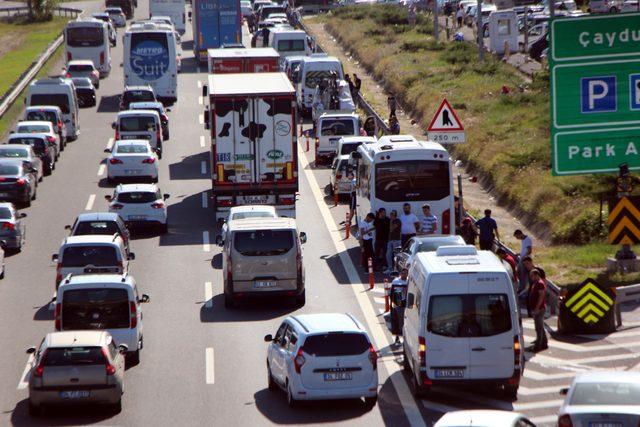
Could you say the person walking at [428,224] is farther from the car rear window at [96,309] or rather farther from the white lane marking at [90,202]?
the white lane marking at [90,202]

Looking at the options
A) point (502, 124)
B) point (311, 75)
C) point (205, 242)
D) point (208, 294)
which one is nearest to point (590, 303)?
point (208, 294)

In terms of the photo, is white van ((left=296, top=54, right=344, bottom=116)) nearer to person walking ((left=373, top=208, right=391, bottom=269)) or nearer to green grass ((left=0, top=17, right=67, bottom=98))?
person walking ((left=373, top=208, right=391, bottom=269))

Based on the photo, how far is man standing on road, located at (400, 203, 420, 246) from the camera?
Result: 114 feet

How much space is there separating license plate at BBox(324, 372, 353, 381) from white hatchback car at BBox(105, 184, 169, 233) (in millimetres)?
18996

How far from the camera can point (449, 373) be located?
23.0 m

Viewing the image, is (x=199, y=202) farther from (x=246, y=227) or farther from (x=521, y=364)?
(x=521, y=364)

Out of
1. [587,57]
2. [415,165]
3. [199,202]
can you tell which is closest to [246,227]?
[415,165]

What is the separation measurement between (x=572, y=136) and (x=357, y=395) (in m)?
10.6

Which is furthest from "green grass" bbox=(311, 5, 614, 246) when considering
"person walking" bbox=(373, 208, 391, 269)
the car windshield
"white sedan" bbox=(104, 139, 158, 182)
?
the car windshield

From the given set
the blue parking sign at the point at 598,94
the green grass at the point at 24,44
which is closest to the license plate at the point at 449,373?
the blue parking sign at the point at 598,94

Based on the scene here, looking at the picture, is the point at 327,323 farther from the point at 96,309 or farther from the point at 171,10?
the point at 171,10

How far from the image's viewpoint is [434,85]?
2554 inches

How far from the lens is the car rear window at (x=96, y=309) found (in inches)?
1046

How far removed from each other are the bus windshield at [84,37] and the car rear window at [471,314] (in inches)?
2226
